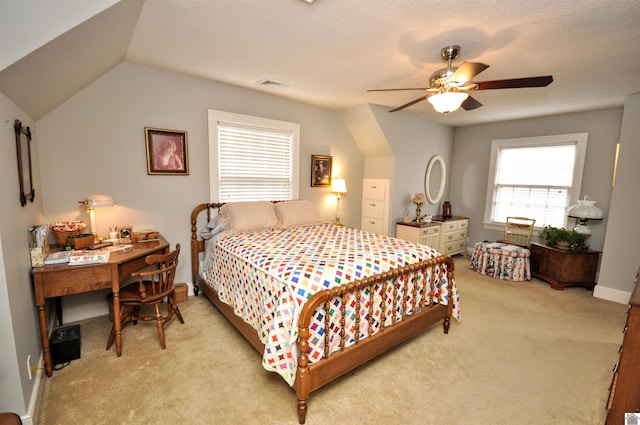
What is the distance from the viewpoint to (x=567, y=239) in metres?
3.96

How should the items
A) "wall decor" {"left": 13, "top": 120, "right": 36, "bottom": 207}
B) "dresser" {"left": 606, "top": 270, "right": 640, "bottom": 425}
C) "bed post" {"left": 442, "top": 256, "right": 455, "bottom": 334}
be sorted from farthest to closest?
"bed post" {"left": 442, "top": 256, "right": 455, "bottom": 334}
"wall decor" {"left": 13, "top": 120, "right": 36, "bottom": 207}
"dresser" {"left": 606, "top": 270, "right": 640, "bottom": 425}

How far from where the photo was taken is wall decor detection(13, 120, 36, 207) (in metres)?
1.83

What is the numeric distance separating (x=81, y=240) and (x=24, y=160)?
2.41 feet

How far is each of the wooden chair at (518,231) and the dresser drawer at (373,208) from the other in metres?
2.03

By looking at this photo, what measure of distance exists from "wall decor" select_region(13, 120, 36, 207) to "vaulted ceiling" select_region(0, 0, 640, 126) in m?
0.18

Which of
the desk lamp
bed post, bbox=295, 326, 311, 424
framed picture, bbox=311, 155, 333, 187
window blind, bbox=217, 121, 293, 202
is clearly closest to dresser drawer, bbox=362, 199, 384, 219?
the desk lamp

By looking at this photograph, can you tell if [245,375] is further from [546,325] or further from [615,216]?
[615,216]

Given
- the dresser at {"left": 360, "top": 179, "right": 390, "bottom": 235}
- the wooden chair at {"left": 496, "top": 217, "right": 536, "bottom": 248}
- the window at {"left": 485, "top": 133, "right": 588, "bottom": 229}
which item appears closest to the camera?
the window at {"left": 485, "top": 133, "right": 588, "bottom": 229}

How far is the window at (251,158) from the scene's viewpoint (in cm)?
347

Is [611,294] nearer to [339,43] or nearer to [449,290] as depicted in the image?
[449,290]

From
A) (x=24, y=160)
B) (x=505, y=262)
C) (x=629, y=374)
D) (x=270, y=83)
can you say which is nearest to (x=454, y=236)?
A: (x=505, y=262)

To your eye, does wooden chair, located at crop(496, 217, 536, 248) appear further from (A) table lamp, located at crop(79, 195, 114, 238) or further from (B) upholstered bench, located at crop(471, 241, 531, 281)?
(A) table lamp, located at crop(79, 195, 114, 238)

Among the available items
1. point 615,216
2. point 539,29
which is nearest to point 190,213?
point 539,29

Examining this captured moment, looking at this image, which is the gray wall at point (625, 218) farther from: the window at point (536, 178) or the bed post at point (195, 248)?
the bed post at point (195, 248)
